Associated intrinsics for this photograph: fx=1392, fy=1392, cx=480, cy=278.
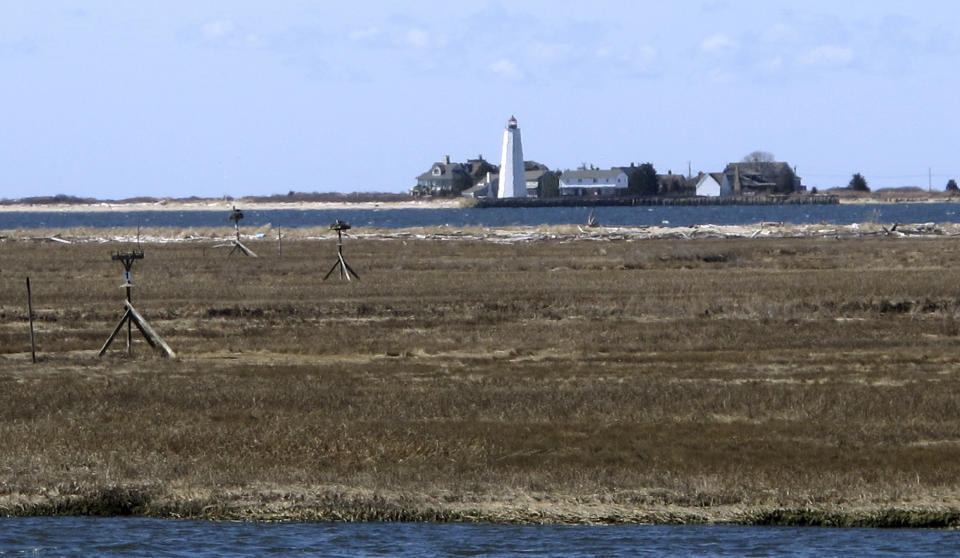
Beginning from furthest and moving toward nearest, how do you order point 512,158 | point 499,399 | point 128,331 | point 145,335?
point 512,158 < point 145,335 < point 128,331 < point 499,399

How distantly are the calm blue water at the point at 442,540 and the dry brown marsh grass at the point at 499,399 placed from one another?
47 centimetres

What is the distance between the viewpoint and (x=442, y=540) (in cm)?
1343

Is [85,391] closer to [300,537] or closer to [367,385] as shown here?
[367,385]

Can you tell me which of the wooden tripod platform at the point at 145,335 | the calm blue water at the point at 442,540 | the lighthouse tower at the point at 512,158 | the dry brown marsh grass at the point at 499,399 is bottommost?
the calm blue water at the point at 442,540

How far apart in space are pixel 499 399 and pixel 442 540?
275 inches

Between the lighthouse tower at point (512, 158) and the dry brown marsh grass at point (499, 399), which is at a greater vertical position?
the lighthouse tower at point (512, 158)

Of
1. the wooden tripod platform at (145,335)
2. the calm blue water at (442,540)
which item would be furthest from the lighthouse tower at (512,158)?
the calm blue water at (442,540)

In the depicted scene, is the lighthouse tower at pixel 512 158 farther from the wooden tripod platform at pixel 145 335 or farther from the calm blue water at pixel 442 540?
the calm blue water at pixel 442 540

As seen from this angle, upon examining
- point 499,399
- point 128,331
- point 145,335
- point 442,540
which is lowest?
point 442,540

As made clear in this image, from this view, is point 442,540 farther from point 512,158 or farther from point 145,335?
point 512,158

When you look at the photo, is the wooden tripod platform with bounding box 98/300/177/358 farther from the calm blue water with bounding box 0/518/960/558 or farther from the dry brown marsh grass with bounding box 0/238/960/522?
the calm blue water with bounding box 0/518/960/558

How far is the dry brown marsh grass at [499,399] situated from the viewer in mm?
15023

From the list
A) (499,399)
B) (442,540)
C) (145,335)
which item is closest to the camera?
(442,540)

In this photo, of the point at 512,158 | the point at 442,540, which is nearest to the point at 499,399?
the point at 442,540
